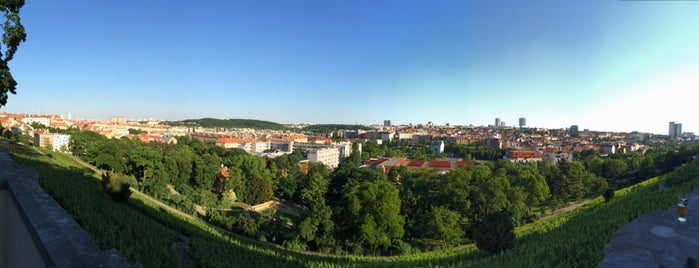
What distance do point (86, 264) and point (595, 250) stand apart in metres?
6.86

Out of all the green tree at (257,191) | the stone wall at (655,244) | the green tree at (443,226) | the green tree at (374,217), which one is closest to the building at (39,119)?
the green tree at (257,191)

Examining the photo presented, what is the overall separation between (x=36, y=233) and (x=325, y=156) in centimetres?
6273

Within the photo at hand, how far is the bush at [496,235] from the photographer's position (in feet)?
32.1

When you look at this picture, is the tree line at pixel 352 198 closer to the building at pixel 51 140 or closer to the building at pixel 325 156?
the building at pixel 325 156

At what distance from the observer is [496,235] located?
9828 millimetres

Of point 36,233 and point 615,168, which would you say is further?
point 615,168

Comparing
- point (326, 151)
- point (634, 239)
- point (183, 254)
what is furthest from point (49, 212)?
point (326, 151)

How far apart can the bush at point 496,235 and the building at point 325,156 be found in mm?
49973

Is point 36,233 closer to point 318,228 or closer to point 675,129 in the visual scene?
point 318,228

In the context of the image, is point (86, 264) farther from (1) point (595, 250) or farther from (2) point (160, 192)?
(2) point (160, 192)

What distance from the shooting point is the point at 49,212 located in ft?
13.1

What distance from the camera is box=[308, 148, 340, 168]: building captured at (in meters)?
62.6

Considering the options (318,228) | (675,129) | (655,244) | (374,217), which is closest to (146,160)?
(318,228)

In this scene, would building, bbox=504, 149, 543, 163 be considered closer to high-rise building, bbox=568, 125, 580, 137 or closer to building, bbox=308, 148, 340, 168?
building, bbox=308, 148, 340, 168
